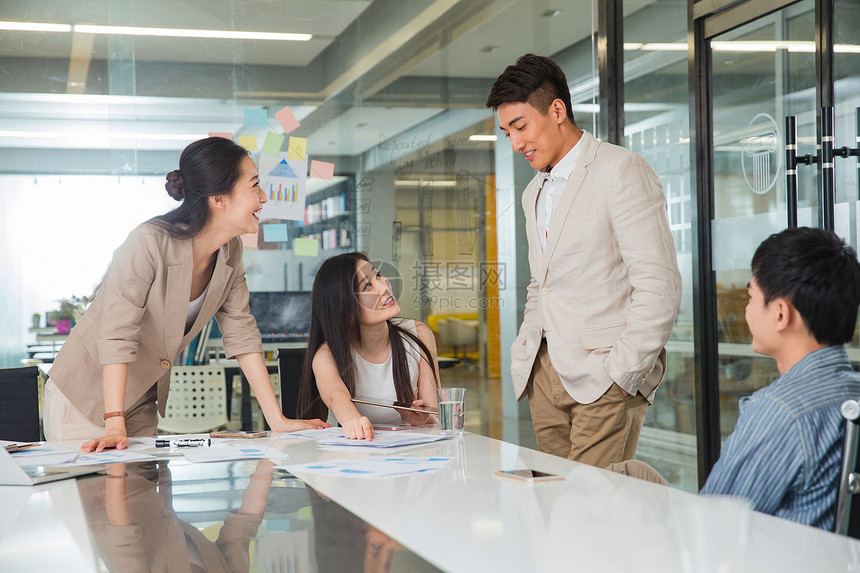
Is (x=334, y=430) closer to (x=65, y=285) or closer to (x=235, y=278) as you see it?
(x=235, y=278)

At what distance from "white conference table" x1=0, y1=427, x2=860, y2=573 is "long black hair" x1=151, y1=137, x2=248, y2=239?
830 mm

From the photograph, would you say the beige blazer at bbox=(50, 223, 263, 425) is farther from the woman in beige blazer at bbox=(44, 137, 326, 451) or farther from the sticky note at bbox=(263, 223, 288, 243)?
the sticky note at bbox=(263, 223, 288, 243)

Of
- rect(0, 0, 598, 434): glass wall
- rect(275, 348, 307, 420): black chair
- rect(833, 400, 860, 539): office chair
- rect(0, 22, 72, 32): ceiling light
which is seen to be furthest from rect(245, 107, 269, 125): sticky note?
rect(833, 400, 860, 539): office chair

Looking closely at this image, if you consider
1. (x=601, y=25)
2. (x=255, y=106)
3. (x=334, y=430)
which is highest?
(x=601, y=25)

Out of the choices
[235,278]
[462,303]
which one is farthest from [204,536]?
[462,303]

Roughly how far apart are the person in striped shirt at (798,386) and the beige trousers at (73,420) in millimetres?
1456

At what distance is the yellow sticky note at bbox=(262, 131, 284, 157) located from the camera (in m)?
3.50

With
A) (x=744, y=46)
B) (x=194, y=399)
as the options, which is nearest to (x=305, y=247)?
(x=194, y=399)

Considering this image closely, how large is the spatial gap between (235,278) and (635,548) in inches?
61.7

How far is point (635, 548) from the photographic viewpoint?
90 centimetres

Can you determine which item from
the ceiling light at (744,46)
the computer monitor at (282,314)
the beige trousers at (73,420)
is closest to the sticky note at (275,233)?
the computer monitor at (282,314)

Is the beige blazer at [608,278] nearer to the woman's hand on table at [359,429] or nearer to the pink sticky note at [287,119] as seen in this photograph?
the woman's hand on table at [359,429]

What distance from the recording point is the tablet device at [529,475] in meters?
1.26

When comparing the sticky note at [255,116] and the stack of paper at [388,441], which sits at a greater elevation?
the sticky note at [255,116]
